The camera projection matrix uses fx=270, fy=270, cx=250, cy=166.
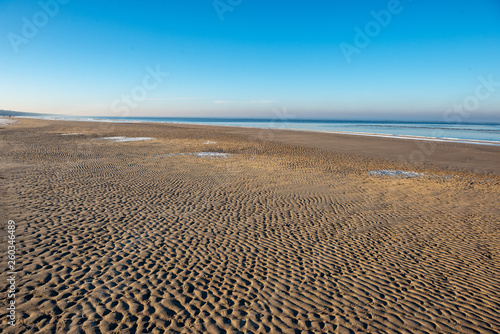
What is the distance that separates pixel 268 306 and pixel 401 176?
56.0ft

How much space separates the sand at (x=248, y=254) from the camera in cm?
539

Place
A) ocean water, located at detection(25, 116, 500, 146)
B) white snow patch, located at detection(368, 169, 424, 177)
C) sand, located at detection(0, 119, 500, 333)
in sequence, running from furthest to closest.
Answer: ocean water, located at detection(25, 116, 500, 146)
white snow patch, located at detection(368, 169, 424, 177)
sand, located at detection(0, 119, 500, 333)

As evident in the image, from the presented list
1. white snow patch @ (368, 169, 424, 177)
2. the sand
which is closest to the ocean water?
white snow patch @ (368, 169, 424, 177)

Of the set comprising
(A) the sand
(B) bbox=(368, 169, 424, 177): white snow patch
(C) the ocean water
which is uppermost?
(C) the ocean water

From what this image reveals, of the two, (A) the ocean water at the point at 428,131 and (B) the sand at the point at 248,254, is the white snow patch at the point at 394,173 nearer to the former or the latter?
(B) the sand at the point at 248,254

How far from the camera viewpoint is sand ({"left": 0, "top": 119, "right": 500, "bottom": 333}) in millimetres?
5391

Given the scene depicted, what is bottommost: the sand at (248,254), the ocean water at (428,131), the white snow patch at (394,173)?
the sand at (248,254)

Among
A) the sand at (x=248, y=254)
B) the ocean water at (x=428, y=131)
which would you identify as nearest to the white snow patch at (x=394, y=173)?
the sand at (x=248, y=254)

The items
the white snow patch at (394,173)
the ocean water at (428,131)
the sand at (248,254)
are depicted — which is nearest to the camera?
the sand at (248,254)

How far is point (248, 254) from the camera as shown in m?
7.99

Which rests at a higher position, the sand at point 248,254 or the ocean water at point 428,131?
the ocean water at point 428,131

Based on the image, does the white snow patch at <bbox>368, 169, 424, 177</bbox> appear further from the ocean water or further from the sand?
the ocean water

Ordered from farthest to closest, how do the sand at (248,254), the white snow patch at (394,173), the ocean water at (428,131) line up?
1. the ocean water at (428,131)
2. the white snow patch at (394,173)
3. the sand at (248,254)

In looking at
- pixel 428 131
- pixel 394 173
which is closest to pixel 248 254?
pixel 394 173
